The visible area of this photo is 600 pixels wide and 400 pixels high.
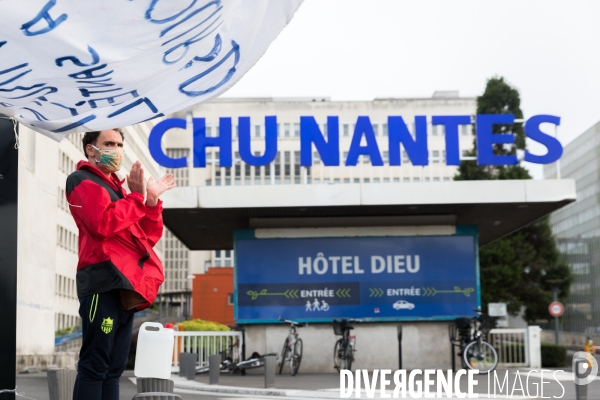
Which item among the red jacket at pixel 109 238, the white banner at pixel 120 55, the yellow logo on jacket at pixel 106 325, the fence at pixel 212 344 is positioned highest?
the white banner at pixel 120 55

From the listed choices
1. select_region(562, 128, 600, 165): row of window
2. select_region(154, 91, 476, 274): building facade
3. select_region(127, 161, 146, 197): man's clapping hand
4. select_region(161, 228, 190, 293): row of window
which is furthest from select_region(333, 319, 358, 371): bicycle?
select_region(161, 228, 190, 293): row of window

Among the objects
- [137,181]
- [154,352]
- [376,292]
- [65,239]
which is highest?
[65,239]

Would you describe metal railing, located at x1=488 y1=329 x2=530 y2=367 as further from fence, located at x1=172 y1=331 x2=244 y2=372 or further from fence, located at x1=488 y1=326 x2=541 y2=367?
fence, located at x1=172 y1=331 x2=244 y2=372

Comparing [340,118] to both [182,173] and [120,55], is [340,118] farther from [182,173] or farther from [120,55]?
[120,55]

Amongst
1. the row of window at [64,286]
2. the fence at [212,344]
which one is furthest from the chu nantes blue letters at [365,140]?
the row of window at [64,286]

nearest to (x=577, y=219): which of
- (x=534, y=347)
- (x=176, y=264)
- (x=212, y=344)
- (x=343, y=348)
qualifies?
(x=176, y=264)

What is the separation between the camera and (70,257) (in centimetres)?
9031

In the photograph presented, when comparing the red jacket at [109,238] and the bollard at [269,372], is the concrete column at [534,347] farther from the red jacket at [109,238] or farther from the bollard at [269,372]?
the red jacket at [109,238]

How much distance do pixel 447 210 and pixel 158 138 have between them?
274 inches

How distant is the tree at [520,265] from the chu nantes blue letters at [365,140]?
3659cm

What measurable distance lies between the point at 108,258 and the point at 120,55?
1.28 m

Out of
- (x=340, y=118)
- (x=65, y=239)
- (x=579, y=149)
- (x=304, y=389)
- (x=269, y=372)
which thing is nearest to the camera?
(x=304, y=389)

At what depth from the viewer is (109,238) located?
4.67 meters

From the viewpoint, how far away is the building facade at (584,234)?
4097 inches
